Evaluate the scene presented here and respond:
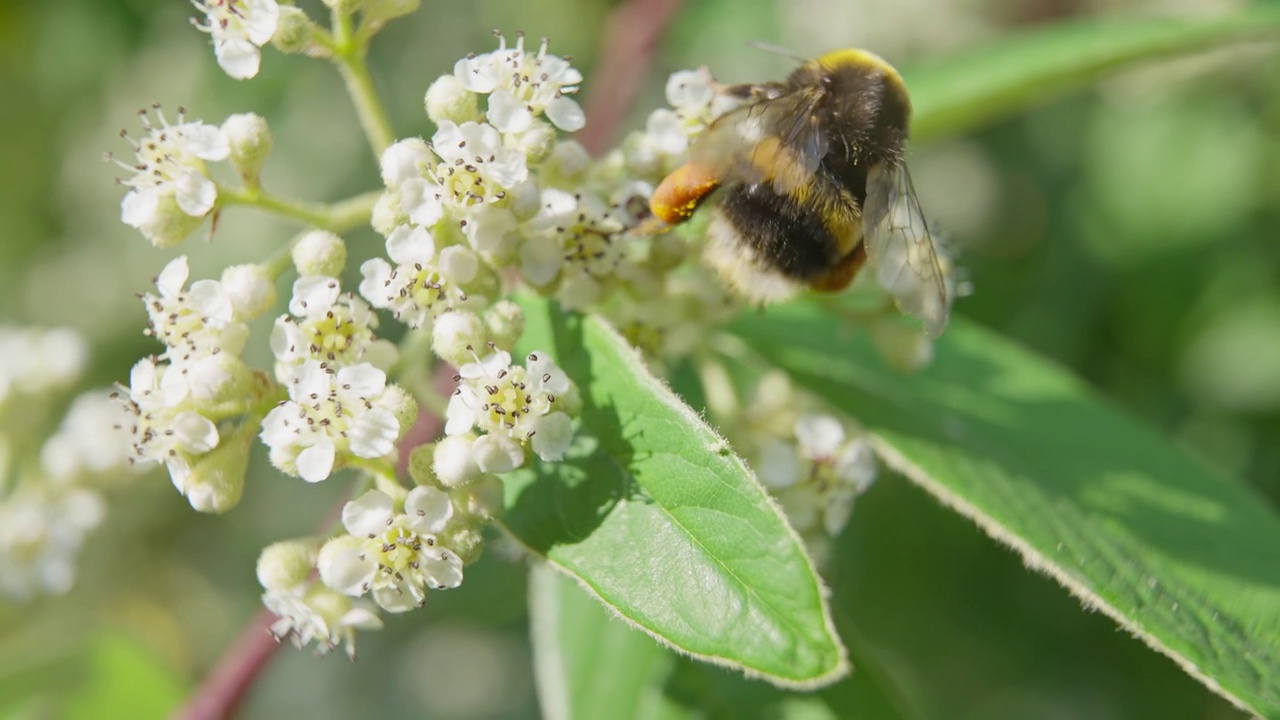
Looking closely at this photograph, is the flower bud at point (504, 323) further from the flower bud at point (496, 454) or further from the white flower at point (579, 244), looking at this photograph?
the flower bud at point (496, 454)

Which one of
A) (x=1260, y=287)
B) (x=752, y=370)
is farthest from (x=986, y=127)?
(x=752, y=370)

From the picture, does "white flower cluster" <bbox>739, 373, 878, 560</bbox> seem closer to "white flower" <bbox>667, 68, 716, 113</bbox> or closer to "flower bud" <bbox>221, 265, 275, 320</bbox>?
"white flower" <bbox>667, 68, 716, 113</bbox>

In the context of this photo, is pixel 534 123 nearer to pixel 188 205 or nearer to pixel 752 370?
pixel 188 205

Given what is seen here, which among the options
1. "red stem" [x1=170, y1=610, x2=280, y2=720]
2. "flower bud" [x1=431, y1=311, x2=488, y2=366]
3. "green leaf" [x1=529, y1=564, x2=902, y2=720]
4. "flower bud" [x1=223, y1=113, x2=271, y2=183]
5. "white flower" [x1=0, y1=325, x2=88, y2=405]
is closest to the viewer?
"flower bud" [x1=431, y1=311, x2=488, y2=366]

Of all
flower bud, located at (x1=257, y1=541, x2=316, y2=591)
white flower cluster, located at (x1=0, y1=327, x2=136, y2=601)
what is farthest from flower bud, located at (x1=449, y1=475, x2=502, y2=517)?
white flower cluster, located at (x1=0, y1=327, x2=136, y2=601)

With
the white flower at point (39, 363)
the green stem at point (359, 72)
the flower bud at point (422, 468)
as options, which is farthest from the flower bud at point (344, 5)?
the white flower at point (39, 363)

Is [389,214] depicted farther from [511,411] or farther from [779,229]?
[779,229]
